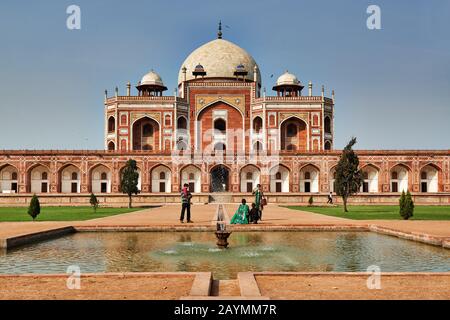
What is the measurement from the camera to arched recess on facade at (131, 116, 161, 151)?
126 ft

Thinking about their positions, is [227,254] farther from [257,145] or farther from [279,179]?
[257,145]

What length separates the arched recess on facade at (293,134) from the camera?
126 feet

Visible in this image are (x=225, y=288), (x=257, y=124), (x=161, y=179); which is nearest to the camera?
(x=225, y=288)

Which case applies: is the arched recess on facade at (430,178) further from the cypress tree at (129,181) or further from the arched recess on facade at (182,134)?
the cypress tree at (129,181)

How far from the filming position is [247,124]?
39.0 m

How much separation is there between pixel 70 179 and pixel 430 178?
2640cm

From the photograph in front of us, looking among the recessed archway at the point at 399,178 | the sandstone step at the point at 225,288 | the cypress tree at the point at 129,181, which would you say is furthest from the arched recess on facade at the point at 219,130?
the sandstone step at the point at 225,288

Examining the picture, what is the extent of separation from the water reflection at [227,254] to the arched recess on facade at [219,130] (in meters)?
28.7

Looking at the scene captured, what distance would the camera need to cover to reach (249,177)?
33.7 m

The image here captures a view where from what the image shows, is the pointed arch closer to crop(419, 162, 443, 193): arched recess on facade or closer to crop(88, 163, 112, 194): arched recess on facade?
crop(419, 162, 443, 193): arched recess on facade

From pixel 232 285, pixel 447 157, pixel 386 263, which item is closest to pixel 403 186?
pixel 447 157

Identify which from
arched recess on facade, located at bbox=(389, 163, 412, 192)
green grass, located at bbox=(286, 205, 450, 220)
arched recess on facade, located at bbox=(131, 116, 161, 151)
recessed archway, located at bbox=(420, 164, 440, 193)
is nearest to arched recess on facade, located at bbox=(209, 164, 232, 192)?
arched recess on facade, located at bbox=(131, 116, 161, 151)

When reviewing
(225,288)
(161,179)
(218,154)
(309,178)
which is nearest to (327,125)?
(309,178)
